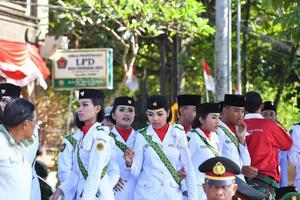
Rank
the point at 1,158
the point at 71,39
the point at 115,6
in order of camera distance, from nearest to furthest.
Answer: the point at 1,158 → the point at 115,6 → the point at 71,39

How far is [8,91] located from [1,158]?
286 centimetres

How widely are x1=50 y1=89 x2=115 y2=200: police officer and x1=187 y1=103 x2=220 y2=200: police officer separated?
1485 millimetres

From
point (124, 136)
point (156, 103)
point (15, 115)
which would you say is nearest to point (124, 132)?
point (124, 136)

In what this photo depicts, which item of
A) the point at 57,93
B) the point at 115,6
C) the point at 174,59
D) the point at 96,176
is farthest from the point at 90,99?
the point at 57,93

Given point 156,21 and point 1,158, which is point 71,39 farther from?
point 1,158

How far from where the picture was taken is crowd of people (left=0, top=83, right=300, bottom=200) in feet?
25.7

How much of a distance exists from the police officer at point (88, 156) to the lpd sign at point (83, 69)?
10.4 metres

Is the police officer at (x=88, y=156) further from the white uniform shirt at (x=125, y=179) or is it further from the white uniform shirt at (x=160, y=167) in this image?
the white uniform shirt at (x=125, y=179)

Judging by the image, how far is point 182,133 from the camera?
34.7 ft

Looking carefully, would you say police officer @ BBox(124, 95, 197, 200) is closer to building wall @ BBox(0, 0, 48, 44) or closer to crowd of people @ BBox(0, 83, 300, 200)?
crowd of people @ BBox(0, 83, 300, 200)

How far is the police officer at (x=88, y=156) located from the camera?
9.45 meters

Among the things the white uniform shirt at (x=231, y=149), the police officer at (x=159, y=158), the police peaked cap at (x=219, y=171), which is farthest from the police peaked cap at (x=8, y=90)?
the police peaked cap at (x=219, y=171)

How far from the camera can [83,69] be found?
20859mm

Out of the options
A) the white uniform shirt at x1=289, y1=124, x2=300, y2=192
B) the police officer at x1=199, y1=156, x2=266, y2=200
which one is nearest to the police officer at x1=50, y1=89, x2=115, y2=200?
the police officer at x1=199, y1=156, x2=266, y2=200
